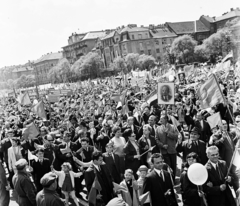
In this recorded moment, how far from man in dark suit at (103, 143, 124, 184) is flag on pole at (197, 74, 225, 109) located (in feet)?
7.81

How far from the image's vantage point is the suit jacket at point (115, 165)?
6664 mm

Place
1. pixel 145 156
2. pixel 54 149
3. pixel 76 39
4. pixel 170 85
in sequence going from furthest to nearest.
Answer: pixel 76 39 < pixel 170 85 < pixel 54 149 < pixel 145 156

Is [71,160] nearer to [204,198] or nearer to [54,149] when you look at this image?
[54,149]

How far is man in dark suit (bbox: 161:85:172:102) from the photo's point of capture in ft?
28.4

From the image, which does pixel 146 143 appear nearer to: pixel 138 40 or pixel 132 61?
pixel 132 61

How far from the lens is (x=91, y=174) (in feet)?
19.4

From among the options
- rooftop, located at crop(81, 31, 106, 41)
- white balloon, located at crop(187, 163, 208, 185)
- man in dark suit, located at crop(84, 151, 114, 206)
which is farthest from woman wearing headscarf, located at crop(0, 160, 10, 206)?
rooftop, located at crop(81, 31, 106, 41)

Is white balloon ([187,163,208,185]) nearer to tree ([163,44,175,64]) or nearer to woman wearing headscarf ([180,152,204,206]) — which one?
woman wearing headscarf ([180,152,204,206])

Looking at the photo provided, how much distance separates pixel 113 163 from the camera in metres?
6.71

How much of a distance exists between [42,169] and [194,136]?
10.8 ft

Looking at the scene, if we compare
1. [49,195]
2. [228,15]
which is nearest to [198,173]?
[49,195]

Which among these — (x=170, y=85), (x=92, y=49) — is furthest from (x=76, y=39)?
(x=170, y=85)

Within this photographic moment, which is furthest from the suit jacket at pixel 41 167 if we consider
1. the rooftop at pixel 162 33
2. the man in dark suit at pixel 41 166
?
the rooftop at pixel 162 33

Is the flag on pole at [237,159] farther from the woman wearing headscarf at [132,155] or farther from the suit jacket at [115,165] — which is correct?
the suit jacket at [115,165]
